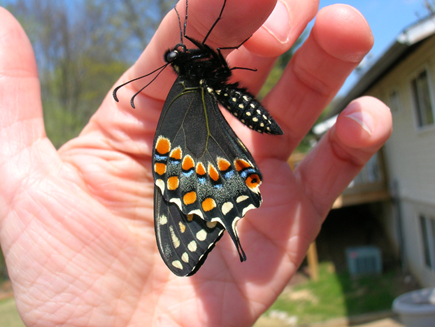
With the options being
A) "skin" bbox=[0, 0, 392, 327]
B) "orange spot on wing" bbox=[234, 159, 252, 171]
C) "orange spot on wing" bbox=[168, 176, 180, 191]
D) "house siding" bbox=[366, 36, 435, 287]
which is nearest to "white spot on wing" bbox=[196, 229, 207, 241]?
"orange spot on wing" bbox=[168, 176, 180, 191]

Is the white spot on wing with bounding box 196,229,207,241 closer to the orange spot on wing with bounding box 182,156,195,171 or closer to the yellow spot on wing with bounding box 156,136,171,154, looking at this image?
the orange spot on wing with bounding box 182,156,195,171

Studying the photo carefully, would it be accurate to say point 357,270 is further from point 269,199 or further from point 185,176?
point 185,176

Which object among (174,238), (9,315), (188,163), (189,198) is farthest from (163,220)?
(9,315)

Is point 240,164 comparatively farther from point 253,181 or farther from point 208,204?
point 208,204

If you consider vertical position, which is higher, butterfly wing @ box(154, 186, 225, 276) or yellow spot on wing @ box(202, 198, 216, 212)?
yellow spot on wing @ box(202, 198, 216, 212)

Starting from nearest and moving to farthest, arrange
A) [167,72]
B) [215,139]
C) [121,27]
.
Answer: [215,139], [167,72], [121,27]

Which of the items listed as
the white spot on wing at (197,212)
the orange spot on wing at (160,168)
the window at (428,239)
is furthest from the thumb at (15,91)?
the window at (428,239)

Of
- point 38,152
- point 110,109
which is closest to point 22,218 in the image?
point 38,152
